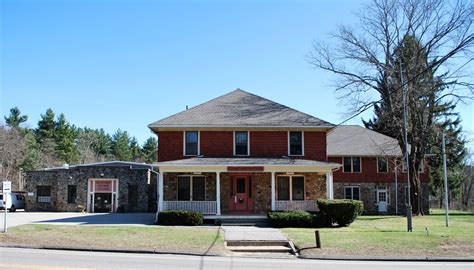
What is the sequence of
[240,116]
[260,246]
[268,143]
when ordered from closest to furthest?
[260,246] < [268,143] < [240,116]

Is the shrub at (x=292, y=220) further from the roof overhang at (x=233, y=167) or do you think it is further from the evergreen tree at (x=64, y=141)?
the evergreen tree at (x=64, y=141)

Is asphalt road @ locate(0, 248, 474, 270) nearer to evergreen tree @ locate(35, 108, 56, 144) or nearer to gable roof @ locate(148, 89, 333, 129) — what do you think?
gable roof @ locate(148, 89, 333, 129)

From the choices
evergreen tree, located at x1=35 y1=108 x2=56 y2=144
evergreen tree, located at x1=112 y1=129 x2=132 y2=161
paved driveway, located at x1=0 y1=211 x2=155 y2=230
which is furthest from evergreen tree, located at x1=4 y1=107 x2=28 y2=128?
paved driveway, located at x1=0 y1=211 x2=155 y2=230

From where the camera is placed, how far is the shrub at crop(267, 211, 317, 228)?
81.9 ft

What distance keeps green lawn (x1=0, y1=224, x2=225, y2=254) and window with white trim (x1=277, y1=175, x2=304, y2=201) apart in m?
8.27

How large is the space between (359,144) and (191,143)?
845 inches

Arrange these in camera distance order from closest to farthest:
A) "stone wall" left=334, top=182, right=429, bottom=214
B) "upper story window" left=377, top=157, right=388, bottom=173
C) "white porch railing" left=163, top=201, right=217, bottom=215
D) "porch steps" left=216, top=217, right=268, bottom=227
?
"porch steps" left=216, top=217, right=268, bottom=227 → "white porch railing" left=163, top=201, right=217, bottom=215 → "stone wall" left=334, top=182, right=429, bottom=214 → "upper story window" left=377, top=157, right=388, bottom=173

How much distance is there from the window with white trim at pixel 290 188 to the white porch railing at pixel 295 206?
1.94 m

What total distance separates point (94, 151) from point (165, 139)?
2957 inches

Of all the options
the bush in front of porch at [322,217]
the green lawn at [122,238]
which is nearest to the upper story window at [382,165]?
the bush in front of porch at [322,217]

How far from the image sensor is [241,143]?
3045 centimetres

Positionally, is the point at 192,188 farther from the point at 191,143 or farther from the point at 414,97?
the point at 414,97

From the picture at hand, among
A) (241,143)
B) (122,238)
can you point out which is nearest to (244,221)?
(241,143)

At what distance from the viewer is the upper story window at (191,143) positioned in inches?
1184
